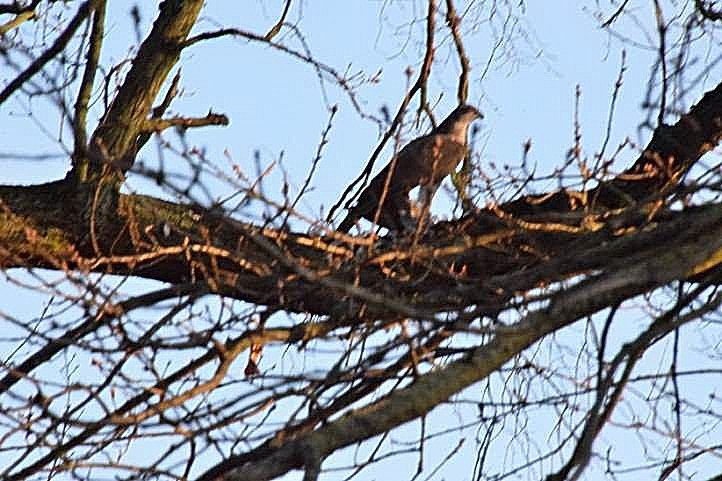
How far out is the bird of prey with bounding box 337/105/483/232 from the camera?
20.3ft

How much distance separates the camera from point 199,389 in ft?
13.4

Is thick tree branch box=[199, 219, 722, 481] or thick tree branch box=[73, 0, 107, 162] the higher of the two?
thick tree branch box=[73, 0, 107, 162]

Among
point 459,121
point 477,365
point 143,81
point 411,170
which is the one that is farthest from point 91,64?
point 477,365

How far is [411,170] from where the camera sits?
668 centimetres

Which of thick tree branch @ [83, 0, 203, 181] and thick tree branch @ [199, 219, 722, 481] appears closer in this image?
thick tree branch @ [199, 219, 722, 481]

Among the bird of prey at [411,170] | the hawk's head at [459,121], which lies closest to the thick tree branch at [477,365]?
the bird of prey at [411,170]

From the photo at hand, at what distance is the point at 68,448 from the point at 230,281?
77 cm

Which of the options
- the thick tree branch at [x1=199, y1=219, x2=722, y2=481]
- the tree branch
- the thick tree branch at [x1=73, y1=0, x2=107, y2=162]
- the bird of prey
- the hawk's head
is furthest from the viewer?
the hawk's head

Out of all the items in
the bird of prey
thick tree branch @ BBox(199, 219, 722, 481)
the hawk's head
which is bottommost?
thick tree branch @ BBox(199, 219, 722, 481)

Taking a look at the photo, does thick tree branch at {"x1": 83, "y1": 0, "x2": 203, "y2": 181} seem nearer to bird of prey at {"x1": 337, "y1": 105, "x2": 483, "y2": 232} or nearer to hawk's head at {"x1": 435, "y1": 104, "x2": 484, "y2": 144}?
bird of prey at {"x1": 337, "y1": 105, "x2": 483, "y2": 232}

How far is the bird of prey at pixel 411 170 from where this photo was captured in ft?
20.3

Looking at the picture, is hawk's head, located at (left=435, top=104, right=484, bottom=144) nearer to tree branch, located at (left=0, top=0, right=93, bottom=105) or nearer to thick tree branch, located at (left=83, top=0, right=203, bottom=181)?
thick tree branch, located at (left=83, top=0, right=203, bottom=181)

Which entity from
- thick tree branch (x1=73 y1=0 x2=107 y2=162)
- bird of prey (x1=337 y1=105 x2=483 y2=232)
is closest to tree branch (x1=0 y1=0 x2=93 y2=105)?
thick tree branch (x1=73 y1=0 x2=107 y2=162)

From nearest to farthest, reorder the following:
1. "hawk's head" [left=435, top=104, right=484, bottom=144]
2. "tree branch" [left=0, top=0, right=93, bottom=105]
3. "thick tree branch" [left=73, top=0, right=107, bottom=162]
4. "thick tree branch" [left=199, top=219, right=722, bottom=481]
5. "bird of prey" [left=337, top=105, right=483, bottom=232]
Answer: "thick tree branch" [left=199, top=219, right=722, bottom=481], "tree branch" [left=0, top=0, right=93, bottom=105], "thick tree branch" [left=73, top=0, right=107, bottom=162], "bird of prey" [left=337, top=105, right=483, bottom=232], "hawk's head" [left=435, top=104, right=484, bottom=144]
